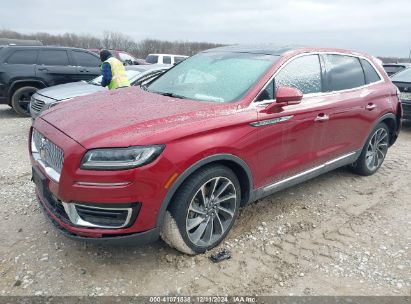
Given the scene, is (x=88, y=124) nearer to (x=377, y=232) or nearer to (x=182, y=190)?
(x=182, y=190)

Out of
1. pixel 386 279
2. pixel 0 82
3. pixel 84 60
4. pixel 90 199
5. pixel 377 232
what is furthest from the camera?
pixel 84 60

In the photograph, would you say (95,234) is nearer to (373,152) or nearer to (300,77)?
(300,77)

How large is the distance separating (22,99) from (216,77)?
677 cm

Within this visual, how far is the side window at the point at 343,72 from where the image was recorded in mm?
4043

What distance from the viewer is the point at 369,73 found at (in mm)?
4711

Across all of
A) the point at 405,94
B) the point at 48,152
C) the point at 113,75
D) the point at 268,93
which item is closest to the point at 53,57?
the point at 113,75

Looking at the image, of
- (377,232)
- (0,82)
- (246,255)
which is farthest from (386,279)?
(0,82)

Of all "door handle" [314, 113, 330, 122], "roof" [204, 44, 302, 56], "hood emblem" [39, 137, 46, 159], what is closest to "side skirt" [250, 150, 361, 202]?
"door handle" [314, 113, 330, 122]

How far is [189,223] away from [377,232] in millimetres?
2012

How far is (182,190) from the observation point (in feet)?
8.96

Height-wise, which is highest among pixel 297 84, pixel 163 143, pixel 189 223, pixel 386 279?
pixel 297 84

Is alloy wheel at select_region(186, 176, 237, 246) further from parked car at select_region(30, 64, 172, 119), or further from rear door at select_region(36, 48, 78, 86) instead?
rear door at select_region(36, 48, 78, 86)

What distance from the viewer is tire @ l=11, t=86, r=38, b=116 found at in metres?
8.41

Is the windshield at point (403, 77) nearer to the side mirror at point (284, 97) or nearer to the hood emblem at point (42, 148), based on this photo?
the side mirror at point (284, 97)
